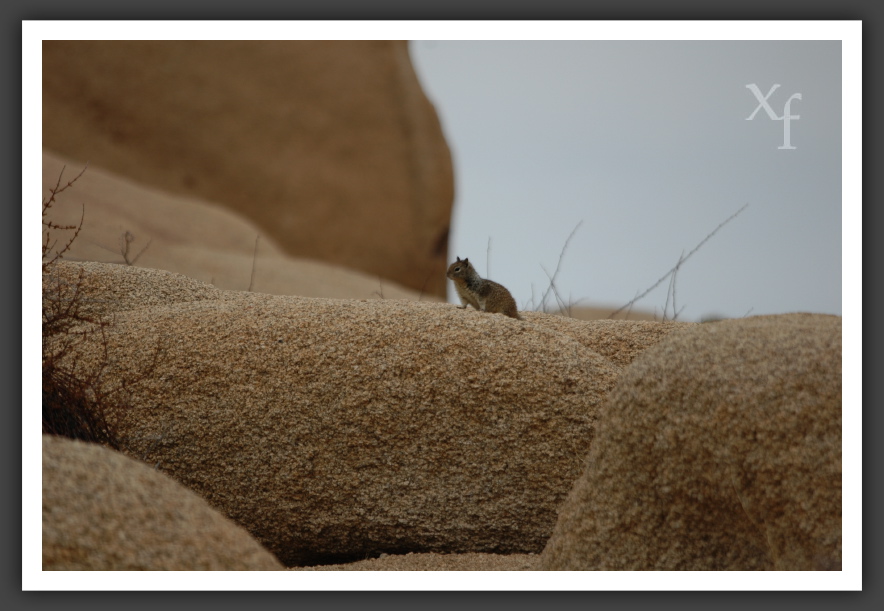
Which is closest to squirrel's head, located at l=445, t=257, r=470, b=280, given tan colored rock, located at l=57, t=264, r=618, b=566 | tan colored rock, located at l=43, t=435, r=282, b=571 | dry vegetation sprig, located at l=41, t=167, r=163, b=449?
tan colored rock, located at l=57, t=264, r=618, b=566

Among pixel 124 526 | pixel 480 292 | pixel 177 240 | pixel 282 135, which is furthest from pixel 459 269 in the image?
A: pixel 282 135

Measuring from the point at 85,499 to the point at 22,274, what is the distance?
1.11 meters

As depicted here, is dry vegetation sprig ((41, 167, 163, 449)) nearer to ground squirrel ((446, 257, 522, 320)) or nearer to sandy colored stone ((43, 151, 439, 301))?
ground squirrel ((446, 257, 522, 320))

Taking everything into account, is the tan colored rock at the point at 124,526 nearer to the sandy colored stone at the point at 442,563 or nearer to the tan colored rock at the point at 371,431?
the sandy colored stone at the point at 442,563

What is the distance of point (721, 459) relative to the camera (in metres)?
3.60

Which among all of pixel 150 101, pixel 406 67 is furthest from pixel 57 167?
pixel 406 67

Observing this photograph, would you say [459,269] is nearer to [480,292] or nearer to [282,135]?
[480,292]

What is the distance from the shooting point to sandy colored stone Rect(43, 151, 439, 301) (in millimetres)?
10508

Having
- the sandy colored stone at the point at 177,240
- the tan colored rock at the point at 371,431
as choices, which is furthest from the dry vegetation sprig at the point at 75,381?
the sandy colored stone at the point at 177,240

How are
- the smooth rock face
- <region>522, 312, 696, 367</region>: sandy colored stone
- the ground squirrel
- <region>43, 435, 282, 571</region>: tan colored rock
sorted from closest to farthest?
<region>43, 435, 282, 571</region>: tan colored rock, the smooth rock face, <region>522, 312, 696, 367</region>: sandy colored stone, the ground squirrel

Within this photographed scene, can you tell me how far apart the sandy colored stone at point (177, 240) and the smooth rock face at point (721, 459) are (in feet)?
19.5

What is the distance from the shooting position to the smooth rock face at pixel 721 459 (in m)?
3.51

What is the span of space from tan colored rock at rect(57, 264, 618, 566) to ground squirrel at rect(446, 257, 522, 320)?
2.57 ft

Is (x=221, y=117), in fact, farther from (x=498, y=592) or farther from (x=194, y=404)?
(x=498, y=592)
